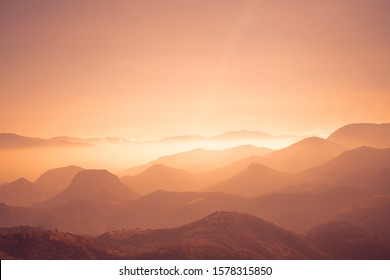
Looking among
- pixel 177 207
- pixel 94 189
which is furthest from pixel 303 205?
pixel 94 189

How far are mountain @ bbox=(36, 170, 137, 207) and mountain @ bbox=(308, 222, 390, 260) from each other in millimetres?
100354

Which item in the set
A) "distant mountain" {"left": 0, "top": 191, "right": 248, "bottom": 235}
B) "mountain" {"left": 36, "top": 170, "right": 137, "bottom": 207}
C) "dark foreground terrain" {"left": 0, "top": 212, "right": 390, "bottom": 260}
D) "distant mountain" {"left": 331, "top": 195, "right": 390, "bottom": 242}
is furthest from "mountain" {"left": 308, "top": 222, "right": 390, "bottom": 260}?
"mountain" {"left": 36, "top": 170, "right": 137, "bottom": 207}

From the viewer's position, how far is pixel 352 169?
15050 cm

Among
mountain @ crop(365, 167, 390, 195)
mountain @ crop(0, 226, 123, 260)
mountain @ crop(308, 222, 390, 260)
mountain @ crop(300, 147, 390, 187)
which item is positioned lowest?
→ mountain @ crop(308, 222, 390, 260)

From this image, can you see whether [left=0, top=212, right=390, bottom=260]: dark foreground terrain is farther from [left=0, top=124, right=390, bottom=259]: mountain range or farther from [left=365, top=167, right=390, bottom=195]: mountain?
[left=365, top=167, right=390, bottom=195]: mountain

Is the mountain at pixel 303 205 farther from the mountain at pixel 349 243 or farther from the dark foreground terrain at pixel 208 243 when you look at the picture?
the dark foreground terrain at pixel 208 243

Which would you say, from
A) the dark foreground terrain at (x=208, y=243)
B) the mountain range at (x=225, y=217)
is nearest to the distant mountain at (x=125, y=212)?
the mountain range at (x=225, y=217)

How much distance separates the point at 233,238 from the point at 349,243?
73.1 ft

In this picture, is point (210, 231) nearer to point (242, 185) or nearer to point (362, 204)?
point (362, 204)

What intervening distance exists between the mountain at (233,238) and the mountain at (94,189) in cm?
9429

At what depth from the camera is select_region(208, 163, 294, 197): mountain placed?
502ft

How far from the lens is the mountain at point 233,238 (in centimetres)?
5005

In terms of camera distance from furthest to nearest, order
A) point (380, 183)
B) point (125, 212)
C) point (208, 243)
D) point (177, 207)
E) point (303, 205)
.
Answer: point (125, 212)
point (380, 183)
point (177, 207)
point (303, 205)
point (208, 243)

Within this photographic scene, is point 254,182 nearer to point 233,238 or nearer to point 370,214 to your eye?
point 370,214
